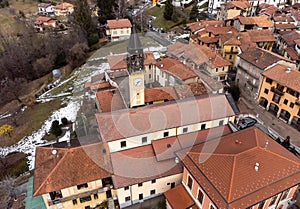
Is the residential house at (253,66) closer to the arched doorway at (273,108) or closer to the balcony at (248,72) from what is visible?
the balcony at (248,72)

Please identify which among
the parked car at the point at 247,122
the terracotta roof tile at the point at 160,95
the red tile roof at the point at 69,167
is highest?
the terracotta roof tile at the point at 160,95

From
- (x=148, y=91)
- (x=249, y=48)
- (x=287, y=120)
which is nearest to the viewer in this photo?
(x=148, y=91)

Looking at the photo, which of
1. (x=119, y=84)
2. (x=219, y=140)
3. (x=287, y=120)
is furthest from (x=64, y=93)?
(x=287, y=120)

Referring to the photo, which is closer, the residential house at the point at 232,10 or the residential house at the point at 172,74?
the residential house at the point at 172,74

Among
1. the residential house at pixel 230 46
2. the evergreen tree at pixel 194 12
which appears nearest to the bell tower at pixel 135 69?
the residential house at pixel 230 46

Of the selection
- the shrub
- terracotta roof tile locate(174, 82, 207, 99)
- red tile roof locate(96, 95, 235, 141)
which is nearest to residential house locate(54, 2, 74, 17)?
the shrub

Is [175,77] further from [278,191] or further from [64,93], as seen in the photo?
[64,93]
